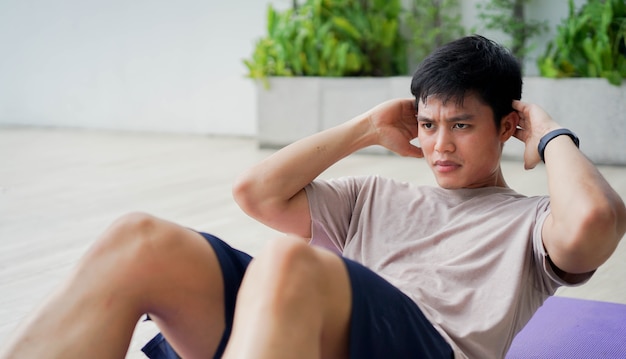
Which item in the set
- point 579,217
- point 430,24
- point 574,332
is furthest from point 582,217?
point 430,24

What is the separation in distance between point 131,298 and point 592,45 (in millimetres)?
3997

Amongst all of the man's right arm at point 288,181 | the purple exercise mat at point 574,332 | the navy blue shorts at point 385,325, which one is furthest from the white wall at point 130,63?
the navy blue shorts at point 385,325

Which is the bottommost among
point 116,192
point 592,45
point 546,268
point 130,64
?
point 116,192

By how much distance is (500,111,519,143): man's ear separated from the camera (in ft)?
5.37

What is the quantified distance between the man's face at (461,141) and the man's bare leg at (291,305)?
42cm

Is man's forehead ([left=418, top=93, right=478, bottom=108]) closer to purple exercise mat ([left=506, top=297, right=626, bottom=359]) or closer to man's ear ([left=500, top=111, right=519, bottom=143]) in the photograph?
man's ear ([left=500, top=111, right=519, bottom=143])

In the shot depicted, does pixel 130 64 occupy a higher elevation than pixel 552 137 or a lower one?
lower

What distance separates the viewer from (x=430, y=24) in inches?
226

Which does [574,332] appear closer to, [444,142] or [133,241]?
[444,142]

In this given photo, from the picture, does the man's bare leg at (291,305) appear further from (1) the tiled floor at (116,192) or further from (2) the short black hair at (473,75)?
(1) the tiled floor at (116,192)

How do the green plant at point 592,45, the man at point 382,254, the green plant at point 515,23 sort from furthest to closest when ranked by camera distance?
the green plant at point 515,23
the green plant at point 592,45
the man at point 382,254

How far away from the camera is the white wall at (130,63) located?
6.48 m

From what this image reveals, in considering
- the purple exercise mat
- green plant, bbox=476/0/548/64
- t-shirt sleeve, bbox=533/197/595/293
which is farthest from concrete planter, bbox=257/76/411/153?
t-shirt sleeve, bbox=533/197/595/293

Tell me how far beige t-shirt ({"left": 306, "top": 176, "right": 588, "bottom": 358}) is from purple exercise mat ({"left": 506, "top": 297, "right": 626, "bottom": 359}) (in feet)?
1.61
